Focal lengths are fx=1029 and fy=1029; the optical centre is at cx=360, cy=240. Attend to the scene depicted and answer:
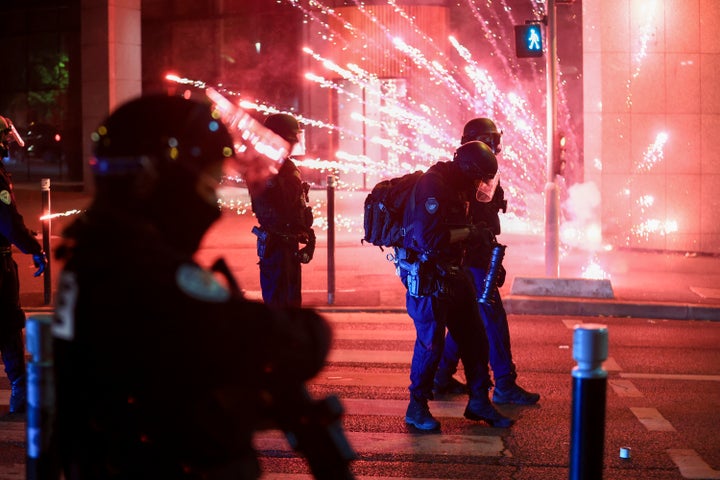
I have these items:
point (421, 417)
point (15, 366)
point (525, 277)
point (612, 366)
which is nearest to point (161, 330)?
point (421, 417)

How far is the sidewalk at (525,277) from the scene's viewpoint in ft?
36.9

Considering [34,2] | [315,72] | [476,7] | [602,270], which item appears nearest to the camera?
[602,270]

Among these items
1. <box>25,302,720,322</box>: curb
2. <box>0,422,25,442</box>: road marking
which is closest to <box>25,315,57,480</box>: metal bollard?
<box>0,422,25,442</box>: road marking

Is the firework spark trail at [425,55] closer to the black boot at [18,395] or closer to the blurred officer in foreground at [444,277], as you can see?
the blurred officer in foreground at [444,277]

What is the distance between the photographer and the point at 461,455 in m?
5.92

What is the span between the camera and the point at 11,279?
6562 mm

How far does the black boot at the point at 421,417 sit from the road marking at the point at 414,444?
0.08 meters

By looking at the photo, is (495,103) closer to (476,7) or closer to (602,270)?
(476,7)

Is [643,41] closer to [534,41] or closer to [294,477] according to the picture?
[534,41]

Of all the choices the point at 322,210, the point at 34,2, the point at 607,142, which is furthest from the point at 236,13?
the point at 607,142

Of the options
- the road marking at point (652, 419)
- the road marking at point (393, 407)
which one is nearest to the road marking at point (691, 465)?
the road marking at point (652, 419)

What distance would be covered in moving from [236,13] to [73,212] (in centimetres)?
1011

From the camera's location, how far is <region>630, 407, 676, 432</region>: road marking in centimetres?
653

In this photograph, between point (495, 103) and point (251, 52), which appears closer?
point (495, 103)
